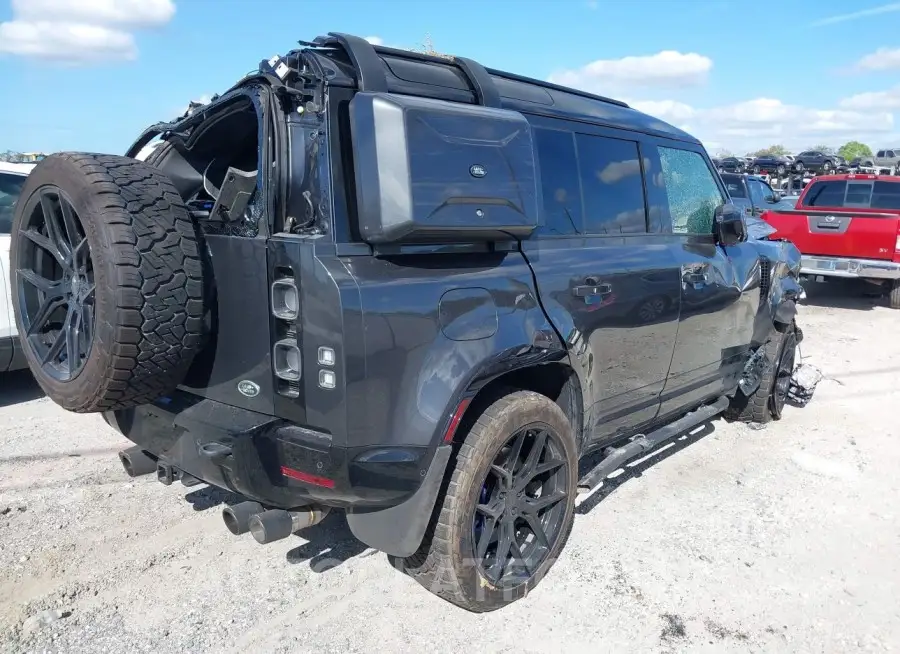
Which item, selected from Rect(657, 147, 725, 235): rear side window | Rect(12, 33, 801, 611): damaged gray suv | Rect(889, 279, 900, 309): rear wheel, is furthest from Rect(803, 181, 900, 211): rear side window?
Rect(12, 33, 801, 611): damaged gray suv

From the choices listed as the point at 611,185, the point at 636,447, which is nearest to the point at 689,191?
the point at 611,185

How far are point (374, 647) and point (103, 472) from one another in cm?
232

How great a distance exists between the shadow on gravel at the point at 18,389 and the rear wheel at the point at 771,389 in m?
5.51

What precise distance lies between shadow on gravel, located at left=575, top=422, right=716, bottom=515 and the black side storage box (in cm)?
194

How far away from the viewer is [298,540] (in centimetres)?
357

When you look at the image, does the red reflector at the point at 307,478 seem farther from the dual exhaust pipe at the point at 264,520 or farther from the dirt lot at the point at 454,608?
A: the dirt lot at the point at 454,608

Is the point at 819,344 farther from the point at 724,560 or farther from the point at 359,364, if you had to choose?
the point at 359,364

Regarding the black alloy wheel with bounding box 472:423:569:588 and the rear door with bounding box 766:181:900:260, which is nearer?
the black alloy wheel with bounding box 472:423:569:588

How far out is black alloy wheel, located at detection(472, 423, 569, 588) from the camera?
296 centimetres

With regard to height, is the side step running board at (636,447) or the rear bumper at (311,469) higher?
the rear bumper at (311,469)

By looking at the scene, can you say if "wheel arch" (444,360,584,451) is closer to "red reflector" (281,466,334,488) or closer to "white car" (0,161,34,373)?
"red reflector" (281,466,334,488)

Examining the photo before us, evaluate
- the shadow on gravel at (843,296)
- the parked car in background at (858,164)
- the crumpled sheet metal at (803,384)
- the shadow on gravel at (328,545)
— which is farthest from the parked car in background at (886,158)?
the shadow on gravel at (328,545)

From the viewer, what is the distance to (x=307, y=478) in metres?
2.50

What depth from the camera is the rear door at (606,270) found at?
126 inches
